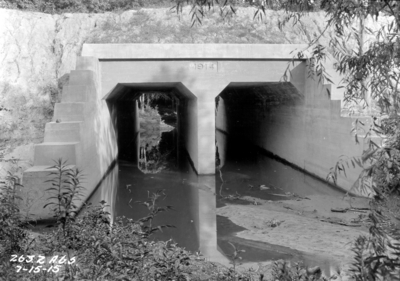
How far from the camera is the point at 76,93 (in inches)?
421

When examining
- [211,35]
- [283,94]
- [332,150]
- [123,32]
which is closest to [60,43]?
[123,32]

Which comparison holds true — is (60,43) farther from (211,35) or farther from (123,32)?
(211,35)

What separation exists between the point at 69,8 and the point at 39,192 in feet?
43.4

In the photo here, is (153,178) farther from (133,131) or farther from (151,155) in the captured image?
(133,131)

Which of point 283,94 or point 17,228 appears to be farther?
point 283,94

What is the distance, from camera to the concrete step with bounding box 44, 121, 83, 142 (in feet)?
30.4

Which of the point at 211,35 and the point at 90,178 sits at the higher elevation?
Answer: the point at 211,35

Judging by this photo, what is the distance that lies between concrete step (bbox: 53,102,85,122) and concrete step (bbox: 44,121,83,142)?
1.89 ft

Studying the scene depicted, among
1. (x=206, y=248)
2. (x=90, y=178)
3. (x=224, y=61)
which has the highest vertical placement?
(x=224, y=61)

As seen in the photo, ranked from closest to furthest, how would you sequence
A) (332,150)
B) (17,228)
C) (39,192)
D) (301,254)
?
(17,228) < (301,254) < (39,192) < (332,150)

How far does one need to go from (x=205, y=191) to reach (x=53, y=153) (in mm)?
4588

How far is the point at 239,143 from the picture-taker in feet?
74.7

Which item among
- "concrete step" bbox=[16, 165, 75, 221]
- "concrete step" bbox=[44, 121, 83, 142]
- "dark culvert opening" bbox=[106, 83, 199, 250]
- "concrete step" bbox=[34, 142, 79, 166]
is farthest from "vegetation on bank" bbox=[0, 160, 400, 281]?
"concrete step" bbox=[44, 121, 83, 142]

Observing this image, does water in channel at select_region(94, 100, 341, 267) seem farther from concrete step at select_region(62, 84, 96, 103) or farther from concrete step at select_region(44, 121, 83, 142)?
concrete step at select_region(62, 84, 96, 103)
